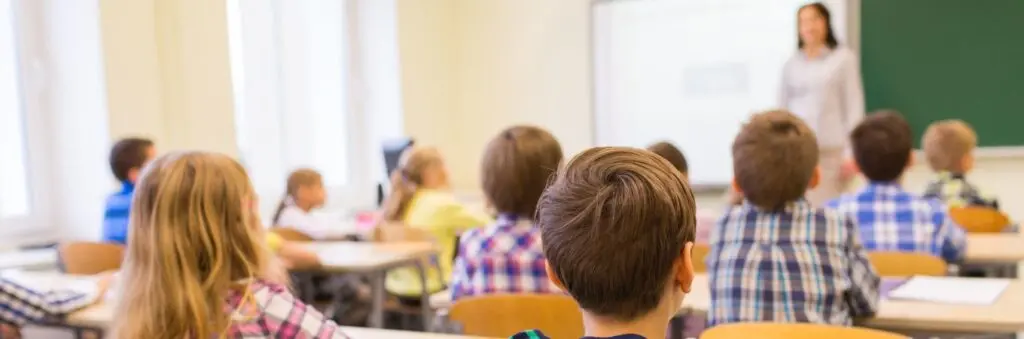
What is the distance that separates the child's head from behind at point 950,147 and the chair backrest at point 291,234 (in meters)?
3.02

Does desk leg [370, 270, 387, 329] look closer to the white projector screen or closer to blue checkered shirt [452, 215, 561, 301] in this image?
blue checkered shirt [452, 215, 561, 301]

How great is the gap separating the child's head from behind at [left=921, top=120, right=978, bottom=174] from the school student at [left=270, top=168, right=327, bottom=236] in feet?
9.83

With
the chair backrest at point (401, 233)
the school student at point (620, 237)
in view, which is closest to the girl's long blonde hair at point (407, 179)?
the chair backrest at point (401, 233)

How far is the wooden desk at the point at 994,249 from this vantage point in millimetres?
2961

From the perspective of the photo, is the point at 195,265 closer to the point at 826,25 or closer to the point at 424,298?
the point at 424,298

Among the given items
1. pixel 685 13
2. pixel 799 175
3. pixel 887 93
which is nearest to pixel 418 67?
pixel 685 13

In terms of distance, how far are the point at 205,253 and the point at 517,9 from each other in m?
4.81

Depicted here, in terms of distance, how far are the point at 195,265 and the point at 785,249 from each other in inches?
53.7

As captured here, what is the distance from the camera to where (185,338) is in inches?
62.1

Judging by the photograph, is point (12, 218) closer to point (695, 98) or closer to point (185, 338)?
point (185, 338)

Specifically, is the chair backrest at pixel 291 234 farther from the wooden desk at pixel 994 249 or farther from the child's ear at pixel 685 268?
the child's ear at pixel 685 268

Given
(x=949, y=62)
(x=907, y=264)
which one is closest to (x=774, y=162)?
(x=907, y=264)

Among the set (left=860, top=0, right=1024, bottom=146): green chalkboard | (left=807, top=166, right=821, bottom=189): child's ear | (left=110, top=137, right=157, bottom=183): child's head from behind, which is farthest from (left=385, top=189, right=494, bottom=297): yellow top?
(left=860, top=0, right=1024, bottom=146): green chalkboard

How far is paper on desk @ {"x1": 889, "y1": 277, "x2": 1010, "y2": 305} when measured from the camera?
2.18 metres
